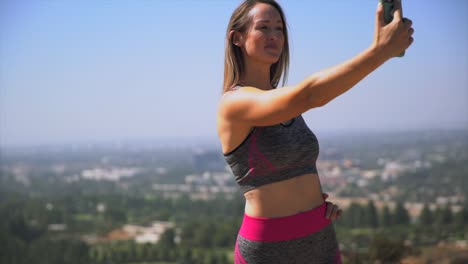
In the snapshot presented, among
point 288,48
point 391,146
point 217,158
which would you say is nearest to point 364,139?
point 391,146

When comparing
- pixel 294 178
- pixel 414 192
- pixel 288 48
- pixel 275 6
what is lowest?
pixel 414 192

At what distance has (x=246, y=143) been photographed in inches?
58.1

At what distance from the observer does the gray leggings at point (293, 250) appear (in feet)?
4.95

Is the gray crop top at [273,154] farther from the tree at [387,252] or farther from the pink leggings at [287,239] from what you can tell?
the tree at [387,252]

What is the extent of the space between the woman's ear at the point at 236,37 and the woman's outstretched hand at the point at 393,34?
1.78 ft

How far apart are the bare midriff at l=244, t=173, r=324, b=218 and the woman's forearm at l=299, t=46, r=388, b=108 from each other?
1.20 feet

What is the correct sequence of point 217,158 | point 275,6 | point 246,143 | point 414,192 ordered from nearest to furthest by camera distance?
point 246,143
point 275,6
point 414,192
point 217,158

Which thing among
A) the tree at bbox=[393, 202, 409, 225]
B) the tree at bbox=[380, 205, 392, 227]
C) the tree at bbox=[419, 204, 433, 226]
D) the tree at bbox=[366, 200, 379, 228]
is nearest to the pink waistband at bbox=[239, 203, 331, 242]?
the tree at bbox=[419, 204, 433, 226]

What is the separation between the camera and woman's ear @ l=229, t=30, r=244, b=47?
1604mm

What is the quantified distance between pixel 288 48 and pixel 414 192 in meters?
55.0

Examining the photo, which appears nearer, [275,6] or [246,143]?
[246,143]

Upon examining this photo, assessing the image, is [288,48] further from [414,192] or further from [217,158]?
[217,158]

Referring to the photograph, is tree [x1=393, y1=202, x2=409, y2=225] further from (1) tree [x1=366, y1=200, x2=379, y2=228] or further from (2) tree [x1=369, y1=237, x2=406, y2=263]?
(2) tree [x1=369, y1=237, x2=406, y2=263]

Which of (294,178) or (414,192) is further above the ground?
(294,178)
